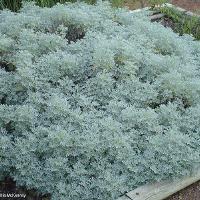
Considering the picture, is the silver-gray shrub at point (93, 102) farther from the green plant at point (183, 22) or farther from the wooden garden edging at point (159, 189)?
the green plant at point (183, 22)

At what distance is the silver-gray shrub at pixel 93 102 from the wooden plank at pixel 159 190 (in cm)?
6

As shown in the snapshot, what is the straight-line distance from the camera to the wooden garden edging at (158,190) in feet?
11.2

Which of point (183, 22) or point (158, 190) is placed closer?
point (158, 190)

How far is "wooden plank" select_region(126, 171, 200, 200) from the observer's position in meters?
3.42

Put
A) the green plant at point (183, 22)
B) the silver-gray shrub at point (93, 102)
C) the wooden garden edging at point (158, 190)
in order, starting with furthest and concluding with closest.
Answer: the green plant at point (183, 22) → the silver-gray shrub at point (93, 102) → the wooden garden edging at point (158, 190)

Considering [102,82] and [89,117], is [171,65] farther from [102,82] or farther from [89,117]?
[89,117]

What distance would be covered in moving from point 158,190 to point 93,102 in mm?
976

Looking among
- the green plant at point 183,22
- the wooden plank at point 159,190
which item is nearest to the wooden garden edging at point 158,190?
the wooden plank at point 159,190

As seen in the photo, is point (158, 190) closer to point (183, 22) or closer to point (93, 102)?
point (93, 102)

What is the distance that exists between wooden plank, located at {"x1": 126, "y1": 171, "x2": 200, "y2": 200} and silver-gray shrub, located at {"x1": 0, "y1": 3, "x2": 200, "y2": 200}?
0.06m

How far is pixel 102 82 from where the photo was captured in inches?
161

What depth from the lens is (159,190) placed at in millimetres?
3494

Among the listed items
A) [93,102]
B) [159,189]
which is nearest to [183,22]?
[93,102]

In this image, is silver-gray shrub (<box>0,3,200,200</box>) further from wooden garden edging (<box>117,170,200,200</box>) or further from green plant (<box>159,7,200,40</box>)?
green plant (<box>159,7,200,40</box>)
